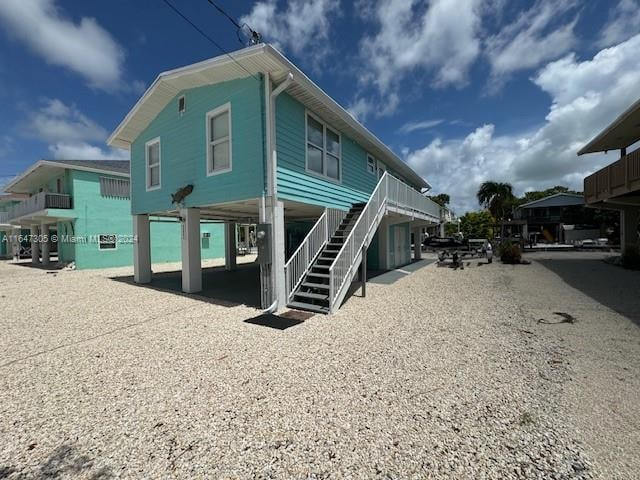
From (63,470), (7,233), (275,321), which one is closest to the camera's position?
(63,470)

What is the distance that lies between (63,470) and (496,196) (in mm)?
38754

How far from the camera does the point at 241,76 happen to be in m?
6.89

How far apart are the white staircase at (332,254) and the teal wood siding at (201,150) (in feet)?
6.78

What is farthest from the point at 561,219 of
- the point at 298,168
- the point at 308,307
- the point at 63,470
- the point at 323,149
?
the point at 63,470

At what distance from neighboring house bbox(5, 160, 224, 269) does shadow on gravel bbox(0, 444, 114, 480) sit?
15527 millimetres

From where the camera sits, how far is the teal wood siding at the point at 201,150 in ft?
22.0

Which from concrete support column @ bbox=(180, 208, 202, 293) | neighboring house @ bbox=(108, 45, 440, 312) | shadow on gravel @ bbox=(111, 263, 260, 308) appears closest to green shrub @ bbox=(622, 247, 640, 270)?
neighboring house @ bbox=(108, 45, 440, 312)

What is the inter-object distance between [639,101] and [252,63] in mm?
12886

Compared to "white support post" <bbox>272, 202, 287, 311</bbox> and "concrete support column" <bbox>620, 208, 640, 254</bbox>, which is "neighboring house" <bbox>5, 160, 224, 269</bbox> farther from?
"concrete support column" <bbox>620, 208, 640, 254</bbox>

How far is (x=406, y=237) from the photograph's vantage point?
1678cm

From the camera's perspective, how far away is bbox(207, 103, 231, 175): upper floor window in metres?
7.42

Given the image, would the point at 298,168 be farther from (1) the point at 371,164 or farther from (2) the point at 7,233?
(2) the point at 7,233

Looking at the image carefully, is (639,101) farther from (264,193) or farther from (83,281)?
(83,281)

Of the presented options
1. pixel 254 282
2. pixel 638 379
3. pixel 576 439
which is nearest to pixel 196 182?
pixel 254 282
